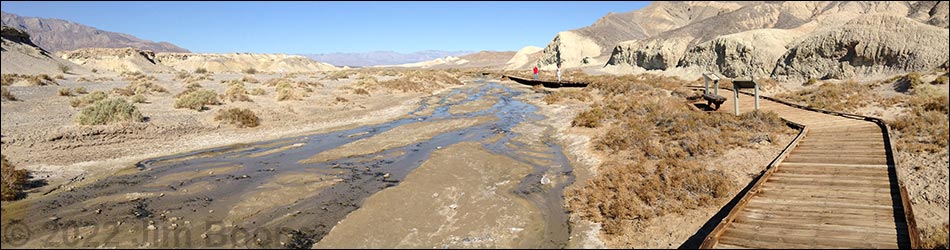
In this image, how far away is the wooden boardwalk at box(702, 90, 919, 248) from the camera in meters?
6.10

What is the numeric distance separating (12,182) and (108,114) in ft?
27.5

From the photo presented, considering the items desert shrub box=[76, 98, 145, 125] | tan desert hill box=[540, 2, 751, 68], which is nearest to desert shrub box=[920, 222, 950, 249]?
desert shrub box=[76, 98, 145, 125]

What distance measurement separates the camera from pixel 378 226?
8.16 meters

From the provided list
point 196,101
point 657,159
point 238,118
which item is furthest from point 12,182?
point 657,159

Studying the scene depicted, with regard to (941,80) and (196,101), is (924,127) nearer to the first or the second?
(941,80)

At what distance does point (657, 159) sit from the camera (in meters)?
12.2

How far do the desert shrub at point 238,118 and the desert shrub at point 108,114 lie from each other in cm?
293

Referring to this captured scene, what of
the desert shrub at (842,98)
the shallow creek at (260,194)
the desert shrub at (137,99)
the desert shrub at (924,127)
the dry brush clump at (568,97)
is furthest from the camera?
the dry brush clump at (568,97)

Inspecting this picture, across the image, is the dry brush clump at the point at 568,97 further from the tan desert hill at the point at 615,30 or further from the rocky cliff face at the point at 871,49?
the tan desert hill at the point at 615,30

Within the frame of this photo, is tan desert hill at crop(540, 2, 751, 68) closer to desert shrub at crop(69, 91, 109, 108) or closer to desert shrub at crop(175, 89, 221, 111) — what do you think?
desert shrub at crop(175, 89, 221, 111)

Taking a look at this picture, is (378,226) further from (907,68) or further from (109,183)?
(907,68)

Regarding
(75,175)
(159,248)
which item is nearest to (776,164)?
(159,248)

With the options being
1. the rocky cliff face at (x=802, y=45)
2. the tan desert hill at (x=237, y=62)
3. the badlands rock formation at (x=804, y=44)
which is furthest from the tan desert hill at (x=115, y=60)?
the rocky cliff face at (x=802, y=45)

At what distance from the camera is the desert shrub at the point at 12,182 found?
8852 millimetres
